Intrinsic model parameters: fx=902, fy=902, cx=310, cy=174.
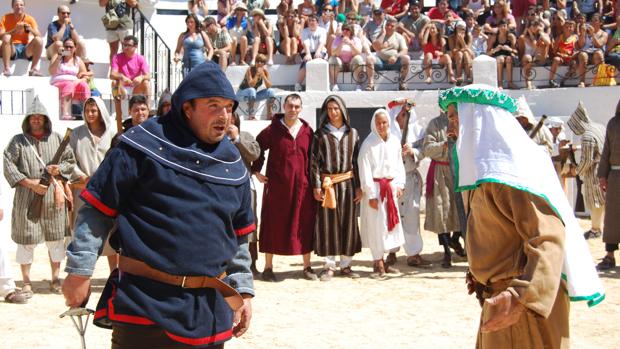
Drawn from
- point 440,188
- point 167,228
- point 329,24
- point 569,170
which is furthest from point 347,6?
point 167,228

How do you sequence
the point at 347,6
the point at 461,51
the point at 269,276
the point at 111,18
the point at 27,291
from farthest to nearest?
1. the point at 347,6
2. the point at 461,51
3. the point at 111,18
4. the point at 269,276
5. the point at 27,291

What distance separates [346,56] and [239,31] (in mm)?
2353

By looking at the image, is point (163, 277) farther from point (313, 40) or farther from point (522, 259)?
point (313, 40)

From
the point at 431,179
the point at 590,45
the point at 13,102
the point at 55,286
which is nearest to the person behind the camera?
the point at 55,286

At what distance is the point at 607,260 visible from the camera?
10.3m

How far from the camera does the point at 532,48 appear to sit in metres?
17.5

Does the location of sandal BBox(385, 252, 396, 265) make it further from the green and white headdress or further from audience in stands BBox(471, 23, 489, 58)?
audience in stands BBox(471, 23, 489, 58)

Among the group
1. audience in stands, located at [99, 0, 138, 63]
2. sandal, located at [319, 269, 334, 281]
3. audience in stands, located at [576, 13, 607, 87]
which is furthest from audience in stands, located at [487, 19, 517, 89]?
sandal, located at [319, 269, 334, 281]

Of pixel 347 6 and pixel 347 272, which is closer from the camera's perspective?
pixel 347 272

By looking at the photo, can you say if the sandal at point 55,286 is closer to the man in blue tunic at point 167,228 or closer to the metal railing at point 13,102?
the metal railing at point 13,102

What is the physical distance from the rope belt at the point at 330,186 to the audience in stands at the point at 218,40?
794cm

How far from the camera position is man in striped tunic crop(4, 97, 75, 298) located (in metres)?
8.82

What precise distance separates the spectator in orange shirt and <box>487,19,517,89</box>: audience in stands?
8.45 m

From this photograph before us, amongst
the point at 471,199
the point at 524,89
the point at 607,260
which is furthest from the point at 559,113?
the point at 471,199
